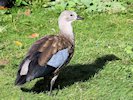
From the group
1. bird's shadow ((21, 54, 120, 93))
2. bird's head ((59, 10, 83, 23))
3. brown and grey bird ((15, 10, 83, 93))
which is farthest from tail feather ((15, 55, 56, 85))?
bird's head ((59, 10, 83, 23))

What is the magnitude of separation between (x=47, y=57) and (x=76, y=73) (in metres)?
1.29

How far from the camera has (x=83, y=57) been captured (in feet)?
28.9

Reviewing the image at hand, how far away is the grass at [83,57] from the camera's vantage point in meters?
7.51

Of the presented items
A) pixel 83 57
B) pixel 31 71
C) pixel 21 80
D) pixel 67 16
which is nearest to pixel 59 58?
pixel 31 71

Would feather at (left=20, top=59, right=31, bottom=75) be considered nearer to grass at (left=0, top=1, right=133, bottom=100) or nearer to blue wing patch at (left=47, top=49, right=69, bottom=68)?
blue wing patch at (left=47, top=49, right=69, bottom=68)

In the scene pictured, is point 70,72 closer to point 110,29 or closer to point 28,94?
point 28,94

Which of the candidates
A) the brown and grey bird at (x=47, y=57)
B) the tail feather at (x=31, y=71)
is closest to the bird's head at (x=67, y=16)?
the brown and grey bird at (x=47, y=57)

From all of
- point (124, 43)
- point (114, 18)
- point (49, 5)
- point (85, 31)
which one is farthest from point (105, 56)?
point (49, 5)

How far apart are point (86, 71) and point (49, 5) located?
3.60 metres

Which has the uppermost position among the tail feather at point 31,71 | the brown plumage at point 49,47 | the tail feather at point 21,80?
the brown plumage at point 49,47

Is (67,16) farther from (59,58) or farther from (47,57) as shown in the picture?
(47,57)

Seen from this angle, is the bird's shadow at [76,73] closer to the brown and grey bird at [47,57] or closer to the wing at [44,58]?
the brown and grey bird at [47,57]

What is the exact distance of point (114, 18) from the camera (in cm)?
1094

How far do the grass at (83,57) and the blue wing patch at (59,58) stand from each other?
51 centimetres
